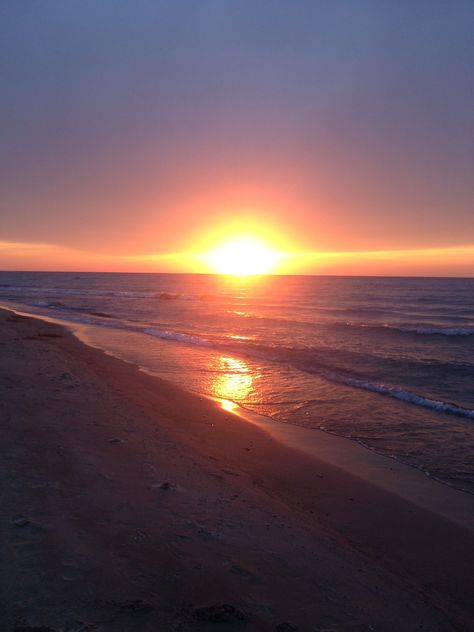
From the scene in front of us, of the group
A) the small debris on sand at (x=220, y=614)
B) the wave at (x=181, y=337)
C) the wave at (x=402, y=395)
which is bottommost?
the wave at (x=402, y=395)

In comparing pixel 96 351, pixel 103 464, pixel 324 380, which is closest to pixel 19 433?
pixel 103 464

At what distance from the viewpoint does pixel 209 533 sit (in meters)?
4.34

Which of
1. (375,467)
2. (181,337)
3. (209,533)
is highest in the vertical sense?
(209,533)

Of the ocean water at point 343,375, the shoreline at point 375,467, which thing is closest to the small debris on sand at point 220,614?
the shoreline at point 375,467

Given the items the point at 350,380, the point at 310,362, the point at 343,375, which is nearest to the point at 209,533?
the point at 350,380

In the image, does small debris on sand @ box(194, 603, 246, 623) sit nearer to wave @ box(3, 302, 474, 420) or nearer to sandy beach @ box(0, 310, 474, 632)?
sandy beach @ box(0, 310, 474, 632)

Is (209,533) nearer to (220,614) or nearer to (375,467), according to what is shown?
(220,614)

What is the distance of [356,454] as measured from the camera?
762cm

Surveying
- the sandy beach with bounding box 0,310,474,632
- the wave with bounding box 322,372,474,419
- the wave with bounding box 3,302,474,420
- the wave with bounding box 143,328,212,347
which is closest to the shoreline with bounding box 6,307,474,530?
the sandy beach with bounding box 0,310,474,632

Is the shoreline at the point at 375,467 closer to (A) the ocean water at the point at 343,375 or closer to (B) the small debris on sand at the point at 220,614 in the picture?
(A) the ocean water at the point at 343,375

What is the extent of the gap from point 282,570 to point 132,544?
1333 millimetres

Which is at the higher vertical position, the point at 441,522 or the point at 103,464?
the point at 103,464

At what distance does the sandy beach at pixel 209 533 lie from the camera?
3287 mm

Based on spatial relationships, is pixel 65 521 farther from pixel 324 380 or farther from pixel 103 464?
pixel 324 380
